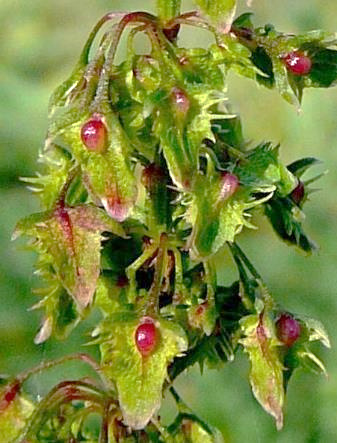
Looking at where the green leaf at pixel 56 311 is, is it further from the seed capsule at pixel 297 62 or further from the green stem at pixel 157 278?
the seed capsule at pixel 297 62

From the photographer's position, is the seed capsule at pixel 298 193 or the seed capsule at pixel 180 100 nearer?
the seed capsule at pixel 180 100

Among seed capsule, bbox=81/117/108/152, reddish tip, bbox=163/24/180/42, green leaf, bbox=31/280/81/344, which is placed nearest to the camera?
seed capsule, bbox=81/117/108/152

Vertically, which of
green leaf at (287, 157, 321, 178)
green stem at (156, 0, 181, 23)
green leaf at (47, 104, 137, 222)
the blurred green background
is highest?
green stem at (156, 0, 181, 23)

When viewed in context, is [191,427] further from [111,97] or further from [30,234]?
[111,97]

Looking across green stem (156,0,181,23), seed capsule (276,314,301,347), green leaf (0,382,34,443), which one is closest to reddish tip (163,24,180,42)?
green stem (156,0,181,23)

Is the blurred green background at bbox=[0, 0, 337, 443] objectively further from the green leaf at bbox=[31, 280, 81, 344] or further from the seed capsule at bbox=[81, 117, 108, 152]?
the seed capsule at bbox=[81, 117, 108, 152]

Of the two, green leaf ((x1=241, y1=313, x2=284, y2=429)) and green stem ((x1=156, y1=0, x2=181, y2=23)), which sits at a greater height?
green stem ((x1=156, y1=0, x2=181, y2=23))

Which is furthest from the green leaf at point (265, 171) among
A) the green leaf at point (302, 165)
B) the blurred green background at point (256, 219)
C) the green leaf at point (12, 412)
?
the blurred green background at point (256, 219)
